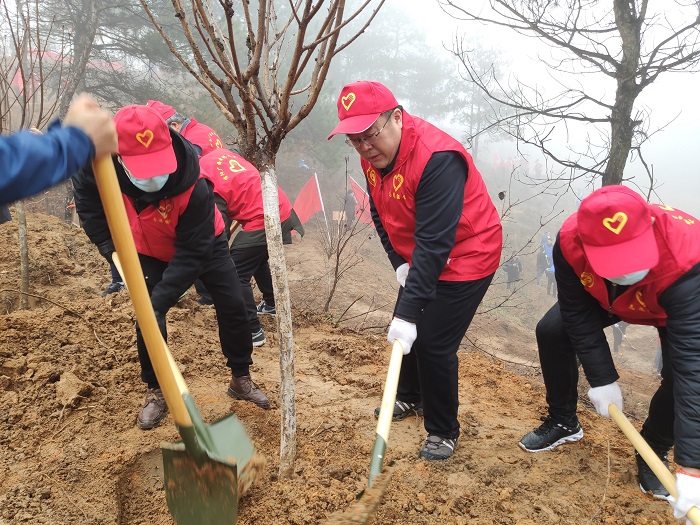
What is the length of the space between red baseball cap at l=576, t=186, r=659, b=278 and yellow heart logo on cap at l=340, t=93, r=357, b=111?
1.10 metres

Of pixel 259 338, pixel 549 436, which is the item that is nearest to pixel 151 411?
pixel 259 338

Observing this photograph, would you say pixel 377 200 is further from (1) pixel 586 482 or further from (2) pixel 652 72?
(2) pixel 652 72

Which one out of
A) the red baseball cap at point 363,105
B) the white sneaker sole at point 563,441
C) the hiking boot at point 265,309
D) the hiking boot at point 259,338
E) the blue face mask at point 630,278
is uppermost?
the red baseball cap at point 363,105

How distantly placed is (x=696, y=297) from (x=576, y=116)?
3196 mm

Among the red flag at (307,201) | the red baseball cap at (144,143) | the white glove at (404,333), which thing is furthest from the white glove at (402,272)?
the red flag at (307,201)

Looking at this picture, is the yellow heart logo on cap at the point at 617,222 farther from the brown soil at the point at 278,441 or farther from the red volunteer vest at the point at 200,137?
the red volunteer vest at the point at 200,137

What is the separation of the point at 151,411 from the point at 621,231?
2588 mm

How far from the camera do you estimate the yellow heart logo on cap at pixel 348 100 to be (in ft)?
7.52

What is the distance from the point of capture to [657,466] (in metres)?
2.12

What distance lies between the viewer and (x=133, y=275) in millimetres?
1612

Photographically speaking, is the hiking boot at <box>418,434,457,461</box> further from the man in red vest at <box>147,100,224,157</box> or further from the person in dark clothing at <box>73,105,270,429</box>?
the man in red vest at <box>147,100,224,157</box>

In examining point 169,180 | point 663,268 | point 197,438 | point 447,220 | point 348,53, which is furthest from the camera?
point 348,53

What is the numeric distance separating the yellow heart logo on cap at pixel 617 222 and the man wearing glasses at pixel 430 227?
2.08 feet

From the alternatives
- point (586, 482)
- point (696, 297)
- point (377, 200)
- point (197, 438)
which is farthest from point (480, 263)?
point (197, 438)
